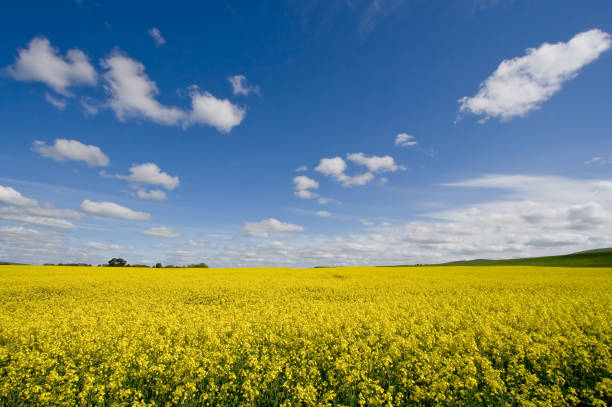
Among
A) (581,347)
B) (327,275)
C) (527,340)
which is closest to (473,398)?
(527,340)

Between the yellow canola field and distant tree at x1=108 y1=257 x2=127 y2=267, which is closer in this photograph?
the yellow canola field

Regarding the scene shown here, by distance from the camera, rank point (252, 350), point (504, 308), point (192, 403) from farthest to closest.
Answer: point (504, 308) < point (252, 350) < point (192, 403)

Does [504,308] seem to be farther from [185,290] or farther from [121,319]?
[185,290]

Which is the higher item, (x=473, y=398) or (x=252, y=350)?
(x=252, y=350)

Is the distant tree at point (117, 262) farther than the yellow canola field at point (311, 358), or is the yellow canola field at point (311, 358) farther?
the distant tree at point (117, 262)

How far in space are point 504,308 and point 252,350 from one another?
12618 mm

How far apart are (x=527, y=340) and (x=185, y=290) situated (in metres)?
19.8

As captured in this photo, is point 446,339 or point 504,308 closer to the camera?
point 446,339

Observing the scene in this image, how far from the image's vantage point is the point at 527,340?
802cm

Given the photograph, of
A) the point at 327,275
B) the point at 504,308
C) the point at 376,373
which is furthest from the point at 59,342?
the point at 327,275

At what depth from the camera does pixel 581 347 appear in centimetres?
786

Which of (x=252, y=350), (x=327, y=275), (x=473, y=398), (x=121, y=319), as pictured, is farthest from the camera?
(x=327, y=275)

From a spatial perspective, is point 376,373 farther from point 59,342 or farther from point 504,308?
point 504,308

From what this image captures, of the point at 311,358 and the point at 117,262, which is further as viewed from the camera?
the point at 117,262
